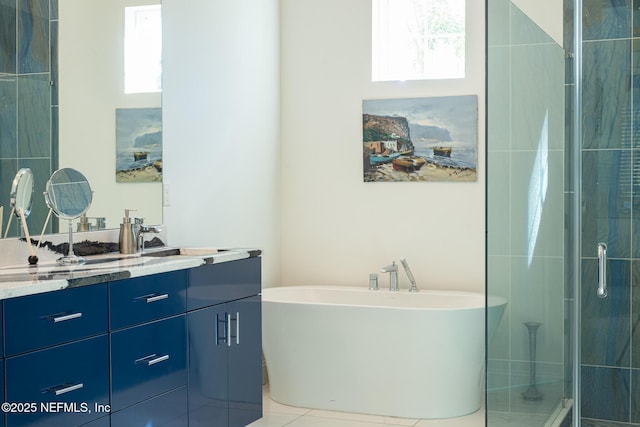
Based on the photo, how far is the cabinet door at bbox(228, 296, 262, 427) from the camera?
11.9ft

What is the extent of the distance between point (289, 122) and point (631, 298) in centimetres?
303

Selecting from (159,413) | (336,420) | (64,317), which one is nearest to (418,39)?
(336,420)

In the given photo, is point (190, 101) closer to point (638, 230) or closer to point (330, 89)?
point (330, 89)

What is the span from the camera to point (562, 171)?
2883mm

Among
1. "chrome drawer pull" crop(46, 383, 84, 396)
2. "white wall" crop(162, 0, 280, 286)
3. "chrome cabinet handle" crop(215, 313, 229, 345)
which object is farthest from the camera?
"white wall" crop(162, 0, 280, 286)

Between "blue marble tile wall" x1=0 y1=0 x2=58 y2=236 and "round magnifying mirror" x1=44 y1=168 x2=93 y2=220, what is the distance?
3cm

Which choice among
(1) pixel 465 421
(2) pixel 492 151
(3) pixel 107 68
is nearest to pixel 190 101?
(3) pixel 107 68

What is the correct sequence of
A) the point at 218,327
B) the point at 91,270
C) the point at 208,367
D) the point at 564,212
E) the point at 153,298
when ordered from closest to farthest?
the point at 91,270, the point at 564,212, the point at 153,298, the point at 208,367, the point at 218,327

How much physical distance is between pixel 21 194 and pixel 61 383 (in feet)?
2.79

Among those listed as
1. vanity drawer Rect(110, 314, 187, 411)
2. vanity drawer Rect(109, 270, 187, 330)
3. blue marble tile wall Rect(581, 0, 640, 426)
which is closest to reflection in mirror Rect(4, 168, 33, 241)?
vanity drawer Rect(109, 270, 187, 330)

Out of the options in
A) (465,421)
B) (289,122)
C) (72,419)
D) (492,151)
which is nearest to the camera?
(72,419)

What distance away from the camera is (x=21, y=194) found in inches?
116

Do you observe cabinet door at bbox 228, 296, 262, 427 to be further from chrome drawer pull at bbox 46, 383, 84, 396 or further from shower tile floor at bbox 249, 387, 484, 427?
chrome drawer pull at bbox 46, 383, 84, 396

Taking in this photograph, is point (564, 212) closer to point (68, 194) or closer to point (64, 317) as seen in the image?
point (64, 317)
